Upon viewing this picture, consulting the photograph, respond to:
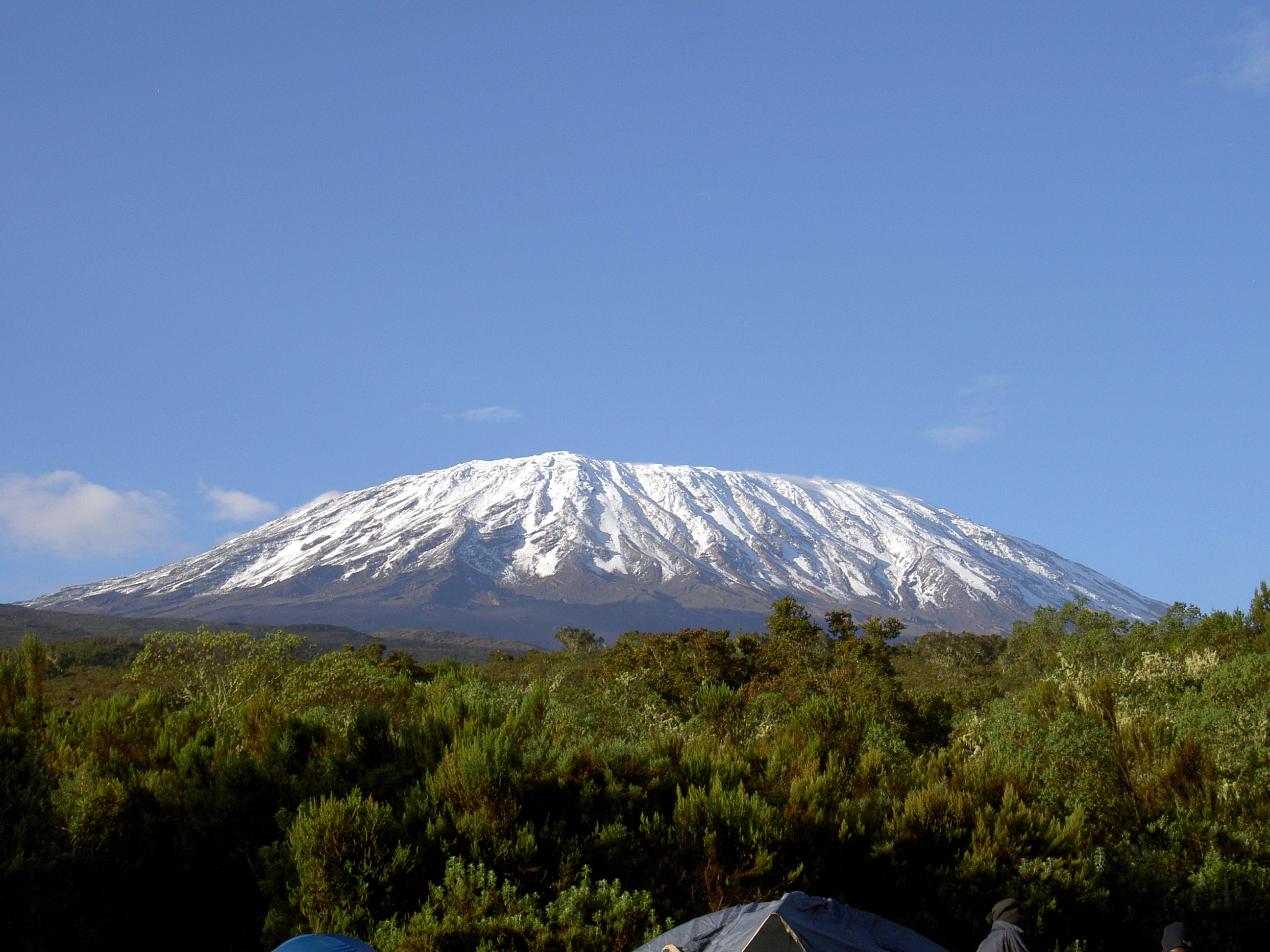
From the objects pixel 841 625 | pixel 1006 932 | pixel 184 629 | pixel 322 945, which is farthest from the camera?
pixel 184 629

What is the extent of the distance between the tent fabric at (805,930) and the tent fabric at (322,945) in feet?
6.86

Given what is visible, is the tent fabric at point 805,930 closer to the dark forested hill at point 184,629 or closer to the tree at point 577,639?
the tree at point 577,639

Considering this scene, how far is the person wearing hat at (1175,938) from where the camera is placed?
6219mm

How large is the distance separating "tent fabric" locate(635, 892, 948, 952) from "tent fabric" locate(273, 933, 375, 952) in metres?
2.09

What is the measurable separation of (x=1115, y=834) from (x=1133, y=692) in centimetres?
707

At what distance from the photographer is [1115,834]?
1015cm

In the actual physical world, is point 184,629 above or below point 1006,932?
below

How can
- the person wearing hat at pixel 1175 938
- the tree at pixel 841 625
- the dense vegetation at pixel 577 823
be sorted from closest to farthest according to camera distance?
the person wearing hat at pixel 1175 938 → the dense vegetation at pixel 577 823 → the tree at pixel 841 625

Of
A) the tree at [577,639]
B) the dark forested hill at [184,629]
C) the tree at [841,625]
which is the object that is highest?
the tree at [841,625]

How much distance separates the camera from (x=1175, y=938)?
6250 mm

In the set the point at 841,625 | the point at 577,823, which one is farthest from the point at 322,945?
the point at 841,625

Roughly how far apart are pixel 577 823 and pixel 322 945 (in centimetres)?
364

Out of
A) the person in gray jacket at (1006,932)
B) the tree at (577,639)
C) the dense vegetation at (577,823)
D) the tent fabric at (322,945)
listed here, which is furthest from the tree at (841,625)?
the tent fabric at (322,945)

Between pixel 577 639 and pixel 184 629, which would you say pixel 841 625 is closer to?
pixel 577 639
